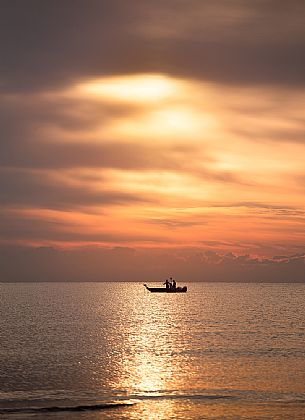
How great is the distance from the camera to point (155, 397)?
5953cm

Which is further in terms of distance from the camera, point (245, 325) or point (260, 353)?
point (245, 325)

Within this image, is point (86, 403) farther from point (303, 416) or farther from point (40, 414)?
point (303, 416)

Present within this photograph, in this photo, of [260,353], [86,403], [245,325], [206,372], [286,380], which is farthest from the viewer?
→ [245,325]

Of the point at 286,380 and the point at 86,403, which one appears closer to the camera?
the point at 86,403

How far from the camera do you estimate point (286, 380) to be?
69.1 m

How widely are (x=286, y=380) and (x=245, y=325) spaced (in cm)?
8340

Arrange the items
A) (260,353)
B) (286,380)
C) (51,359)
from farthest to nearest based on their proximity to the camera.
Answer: (260,353) → (51,359) → (286,380)

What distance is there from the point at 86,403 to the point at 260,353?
42533mm

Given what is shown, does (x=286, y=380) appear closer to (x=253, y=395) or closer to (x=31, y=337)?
(x=253, y=395)

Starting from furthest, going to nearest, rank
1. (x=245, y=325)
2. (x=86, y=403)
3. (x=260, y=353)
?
(x=245, y=325), (x=260, y=353), (x=86, y=403)

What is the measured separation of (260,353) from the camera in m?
94.1

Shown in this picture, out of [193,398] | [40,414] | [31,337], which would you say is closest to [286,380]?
[193,398]

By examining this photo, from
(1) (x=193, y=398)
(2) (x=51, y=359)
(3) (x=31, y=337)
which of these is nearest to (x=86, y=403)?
(1) (x=193, y=398)

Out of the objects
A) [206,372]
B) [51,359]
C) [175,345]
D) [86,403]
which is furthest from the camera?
[175,345]
